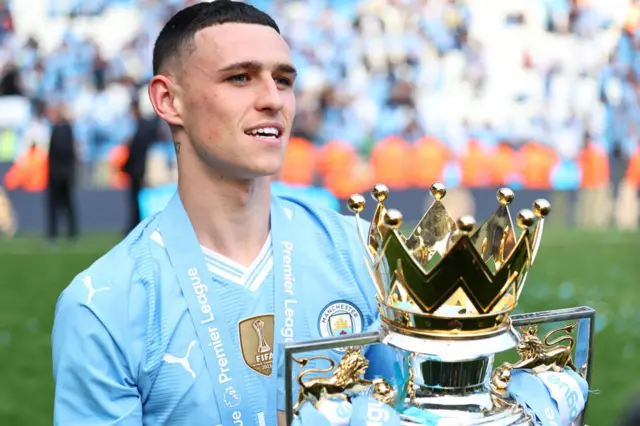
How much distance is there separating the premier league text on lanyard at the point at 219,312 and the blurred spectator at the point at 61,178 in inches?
279

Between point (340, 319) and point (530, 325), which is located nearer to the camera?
point (530, 325)

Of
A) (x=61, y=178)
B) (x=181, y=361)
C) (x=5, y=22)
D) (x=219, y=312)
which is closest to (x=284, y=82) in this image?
(x=219, y=312)

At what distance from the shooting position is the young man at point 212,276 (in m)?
1.59

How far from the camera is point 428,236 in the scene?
4.83ft

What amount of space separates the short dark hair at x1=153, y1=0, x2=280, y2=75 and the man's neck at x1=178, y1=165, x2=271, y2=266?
0.27 meters

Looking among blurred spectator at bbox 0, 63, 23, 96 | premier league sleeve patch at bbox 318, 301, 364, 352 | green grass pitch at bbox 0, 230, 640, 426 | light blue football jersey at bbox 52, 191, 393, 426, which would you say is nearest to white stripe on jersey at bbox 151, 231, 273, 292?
light blue football jersey at bbox 52, 191, 393, 426

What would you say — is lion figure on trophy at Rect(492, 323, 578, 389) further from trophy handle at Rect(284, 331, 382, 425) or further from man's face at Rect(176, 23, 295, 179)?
man's face at Rect(176, 23, 295, 179)

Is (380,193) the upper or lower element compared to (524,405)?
upper

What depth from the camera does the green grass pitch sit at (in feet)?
14.7

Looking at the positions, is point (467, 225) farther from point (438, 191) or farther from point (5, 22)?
point (5, 22)

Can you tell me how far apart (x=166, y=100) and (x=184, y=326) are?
1.59 ft

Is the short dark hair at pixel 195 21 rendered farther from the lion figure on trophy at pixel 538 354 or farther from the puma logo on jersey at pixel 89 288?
the lion figure on trophy at pixel 538 354

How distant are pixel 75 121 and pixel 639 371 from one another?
6.66 metres

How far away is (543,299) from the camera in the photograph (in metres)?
6.22
